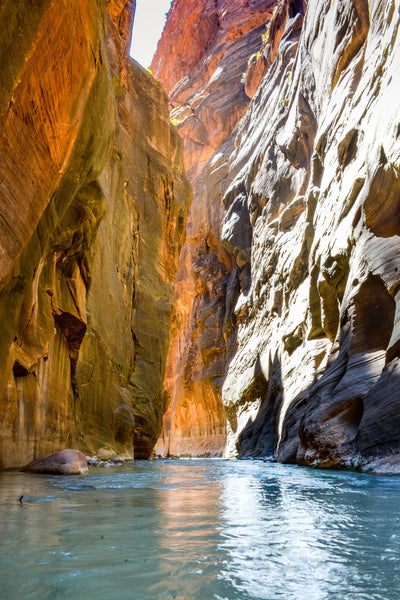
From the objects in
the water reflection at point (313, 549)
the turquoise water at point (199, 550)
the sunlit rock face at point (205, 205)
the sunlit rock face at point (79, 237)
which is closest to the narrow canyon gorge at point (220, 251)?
the sunlit rock face at point (79, 237)

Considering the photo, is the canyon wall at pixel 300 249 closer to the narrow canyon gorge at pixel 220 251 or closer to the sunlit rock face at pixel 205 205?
the narrow canyon gorge at pixel 220 251

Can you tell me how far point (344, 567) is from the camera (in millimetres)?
2031

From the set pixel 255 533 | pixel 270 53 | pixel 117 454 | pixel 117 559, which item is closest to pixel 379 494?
pixel 255 533

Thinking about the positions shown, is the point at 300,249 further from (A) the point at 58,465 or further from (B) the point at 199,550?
(B) the point at 199,550

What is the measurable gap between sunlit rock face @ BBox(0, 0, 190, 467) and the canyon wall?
622cm

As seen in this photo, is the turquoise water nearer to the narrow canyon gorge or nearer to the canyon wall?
the narrow canyon gorge

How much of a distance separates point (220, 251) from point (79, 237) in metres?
29.0

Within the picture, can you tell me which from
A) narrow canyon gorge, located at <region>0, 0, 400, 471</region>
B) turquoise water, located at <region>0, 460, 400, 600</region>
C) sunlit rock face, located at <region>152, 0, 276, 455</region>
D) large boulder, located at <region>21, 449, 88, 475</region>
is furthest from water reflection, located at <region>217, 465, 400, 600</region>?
sunlit rock face, located at <region>152, 0, 276, 455</region>

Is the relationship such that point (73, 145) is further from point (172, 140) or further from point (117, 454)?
point (172, 140)

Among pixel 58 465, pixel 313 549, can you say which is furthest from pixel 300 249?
pixel 313 549

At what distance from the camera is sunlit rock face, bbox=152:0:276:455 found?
38.8m

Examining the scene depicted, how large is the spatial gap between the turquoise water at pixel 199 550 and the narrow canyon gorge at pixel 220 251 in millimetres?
3856

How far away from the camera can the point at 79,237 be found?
11.5m

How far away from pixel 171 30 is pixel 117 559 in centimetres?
8055
